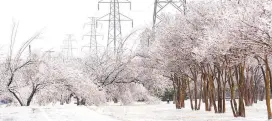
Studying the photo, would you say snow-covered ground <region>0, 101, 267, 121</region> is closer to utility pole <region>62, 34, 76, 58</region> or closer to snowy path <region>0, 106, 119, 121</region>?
A: snowy path <region>0, 106, 119, 121</region>

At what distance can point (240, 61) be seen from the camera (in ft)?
71.6

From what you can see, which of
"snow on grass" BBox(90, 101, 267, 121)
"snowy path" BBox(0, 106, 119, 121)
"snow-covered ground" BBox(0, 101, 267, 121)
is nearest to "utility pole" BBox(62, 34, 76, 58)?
"snow on grass" BBox(90, 101, 267, 121)

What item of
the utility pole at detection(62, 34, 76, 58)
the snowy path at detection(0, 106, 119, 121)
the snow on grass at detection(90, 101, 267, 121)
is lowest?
the snow on grass at detection(90, 101, 267, 121)

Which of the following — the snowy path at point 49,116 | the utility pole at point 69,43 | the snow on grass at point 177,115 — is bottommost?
the snow on grass at point 177,115

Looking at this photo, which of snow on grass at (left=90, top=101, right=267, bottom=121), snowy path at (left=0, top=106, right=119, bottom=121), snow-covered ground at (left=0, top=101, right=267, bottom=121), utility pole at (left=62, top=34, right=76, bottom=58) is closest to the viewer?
snowy path at (left=0, top=106, right=119, bottom=121)

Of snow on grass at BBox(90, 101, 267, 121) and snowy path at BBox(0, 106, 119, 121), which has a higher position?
snowy path at BBox(0, 106, 119, 121)

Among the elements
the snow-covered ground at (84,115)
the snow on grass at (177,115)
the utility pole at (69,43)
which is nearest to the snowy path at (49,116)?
the snow-covered ground at (84,115)

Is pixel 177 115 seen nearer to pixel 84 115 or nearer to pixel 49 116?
pixel 84 115

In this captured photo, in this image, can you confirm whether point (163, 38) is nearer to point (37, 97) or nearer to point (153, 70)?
point (153, 70)

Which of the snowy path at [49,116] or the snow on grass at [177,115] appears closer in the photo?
the snowy path at [49,116]

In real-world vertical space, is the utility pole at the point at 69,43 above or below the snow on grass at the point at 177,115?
above

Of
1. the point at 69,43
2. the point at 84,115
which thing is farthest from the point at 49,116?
the point at 69,43

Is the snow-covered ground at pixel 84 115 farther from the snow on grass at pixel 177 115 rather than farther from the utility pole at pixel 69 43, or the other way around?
the utility pole at pixel 69 43

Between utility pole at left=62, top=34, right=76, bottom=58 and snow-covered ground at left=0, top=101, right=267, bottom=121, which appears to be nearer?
snow-covered ground at left=0, top=101, right=267, bottom=121
